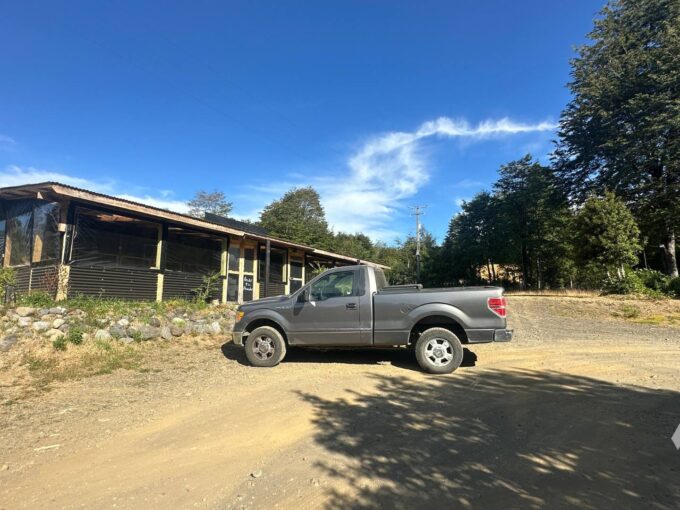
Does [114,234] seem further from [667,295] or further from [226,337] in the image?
[667,295]

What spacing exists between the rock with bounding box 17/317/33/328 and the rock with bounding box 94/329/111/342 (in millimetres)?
1148

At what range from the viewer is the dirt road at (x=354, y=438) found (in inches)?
119

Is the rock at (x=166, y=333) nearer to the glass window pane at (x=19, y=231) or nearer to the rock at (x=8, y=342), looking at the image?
the rock at (x=8, y=342)

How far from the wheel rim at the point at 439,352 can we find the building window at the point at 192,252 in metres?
8.65

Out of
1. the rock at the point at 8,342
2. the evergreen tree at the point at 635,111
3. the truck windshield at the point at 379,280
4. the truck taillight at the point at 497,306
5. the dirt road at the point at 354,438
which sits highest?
the evergreen tree at the point at 635,111

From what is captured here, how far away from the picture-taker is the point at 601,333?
→ 1073 cm

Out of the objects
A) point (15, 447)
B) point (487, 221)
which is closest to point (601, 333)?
point (15, 447)

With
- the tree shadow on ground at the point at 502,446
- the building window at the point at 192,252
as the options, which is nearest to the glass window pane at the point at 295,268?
the building window at the point at 192,252

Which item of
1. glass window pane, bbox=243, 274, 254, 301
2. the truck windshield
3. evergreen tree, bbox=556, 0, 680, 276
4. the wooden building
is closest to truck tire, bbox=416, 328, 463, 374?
the truck windshield

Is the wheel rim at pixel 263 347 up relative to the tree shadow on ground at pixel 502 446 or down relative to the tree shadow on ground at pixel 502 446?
up

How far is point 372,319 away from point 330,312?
0.76 meters

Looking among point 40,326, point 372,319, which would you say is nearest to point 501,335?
point 372,319

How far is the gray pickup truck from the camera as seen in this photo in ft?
21.5

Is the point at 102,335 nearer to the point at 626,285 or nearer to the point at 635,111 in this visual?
the point at 626,285
